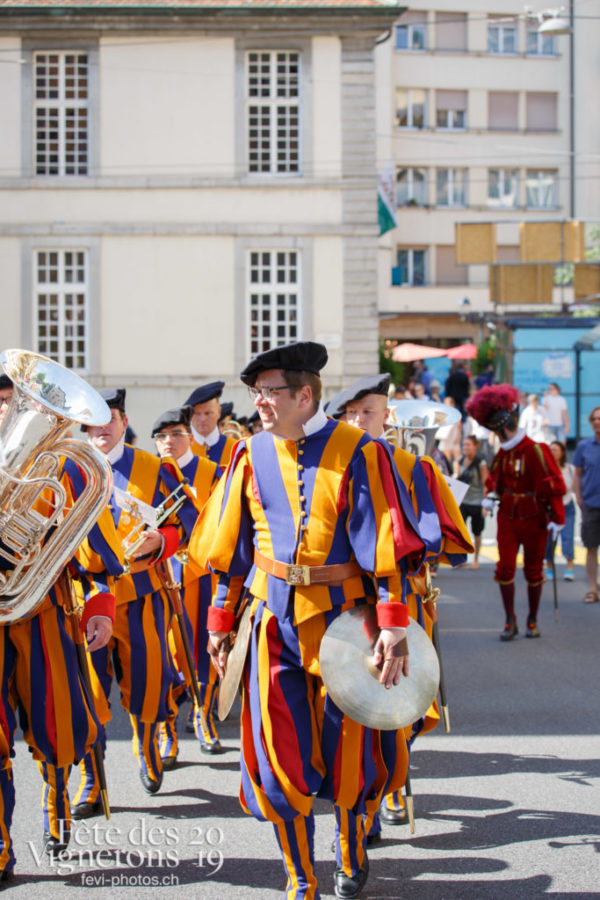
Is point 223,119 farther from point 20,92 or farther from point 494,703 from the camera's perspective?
point 494,703

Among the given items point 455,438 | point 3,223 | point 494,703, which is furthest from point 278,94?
point 494,703

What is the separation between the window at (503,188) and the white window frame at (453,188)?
98 centimetres

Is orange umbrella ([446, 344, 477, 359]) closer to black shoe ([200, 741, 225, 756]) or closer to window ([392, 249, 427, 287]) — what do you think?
window ([392, 249, 427, 287])

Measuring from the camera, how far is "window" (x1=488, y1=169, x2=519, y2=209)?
1735 inches

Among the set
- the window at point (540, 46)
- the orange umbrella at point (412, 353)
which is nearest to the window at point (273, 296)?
the orange umbrella at point (412, 353)

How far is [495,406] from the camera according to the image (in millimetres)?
8727

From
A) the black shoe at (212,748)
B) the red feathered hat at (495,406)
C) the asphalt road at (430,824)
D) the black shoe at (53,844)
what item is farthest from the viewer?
the red feathered hat at (495,406)

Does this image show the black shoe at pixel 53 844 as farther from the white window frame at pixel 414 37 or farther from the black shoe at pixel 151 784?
the white window frame at pixel 414 37

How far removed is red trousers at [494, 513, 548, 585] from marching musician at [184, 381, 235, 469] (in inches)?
104

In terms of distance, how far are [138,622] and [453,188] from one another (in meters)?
40.7

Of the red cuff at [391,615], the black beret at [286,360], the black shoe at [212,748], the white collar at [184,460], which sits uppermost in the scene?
the black beret at [286,360]

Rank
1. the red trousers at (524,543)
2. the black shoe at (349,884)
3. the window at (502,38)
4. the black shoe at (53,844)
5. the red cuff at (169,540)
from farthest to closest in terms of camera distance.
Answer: the window at (502,38) → the red trousers at (524,543) → the red cuff at (169,540) → the black shoe at (53,844) → the black shoe at (349,884)

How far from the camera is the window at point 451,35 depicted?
1700 inches

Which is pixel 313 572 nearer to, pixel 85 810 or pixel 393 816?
pixel 393 816
